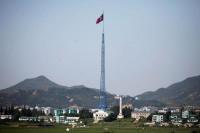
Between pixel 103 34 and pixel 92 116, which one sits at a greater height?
pixel 103 34

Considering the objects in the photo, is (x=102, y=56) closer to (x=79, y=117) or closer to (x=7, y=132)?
(x=79, y=117)

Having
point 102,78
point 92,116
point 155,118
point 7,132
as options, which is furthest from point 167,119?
point 7,132

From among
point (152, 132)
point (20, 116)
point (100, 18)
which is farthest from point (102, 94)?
point (152, 132)

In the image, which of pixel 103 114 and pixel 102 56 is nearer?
pixel 102 56

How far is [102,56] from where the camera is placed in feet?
278

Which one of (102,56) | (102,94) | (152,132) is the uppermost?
(102,56)

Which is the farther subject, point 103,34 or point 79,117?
point 79,117

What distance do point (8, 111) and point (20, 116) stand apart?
8.13 meters

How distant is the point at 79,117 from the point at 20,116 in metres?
14.1

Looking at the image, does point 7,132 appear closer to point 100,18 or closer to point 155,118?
point 100,18

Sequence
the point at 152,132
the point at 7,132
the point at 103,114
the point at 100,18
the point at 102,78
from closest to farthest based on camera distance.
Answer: the point at 7,132 → the point at 152,132 → the point at 100,18 → the point at 102,78 → the point at 103,114

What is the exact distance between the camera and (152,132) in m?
48.7

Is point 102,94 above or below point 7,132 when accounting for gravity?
above

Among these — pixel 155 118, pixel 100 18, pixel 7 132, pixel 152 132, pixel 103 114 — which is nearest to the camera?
pixel 7 132
